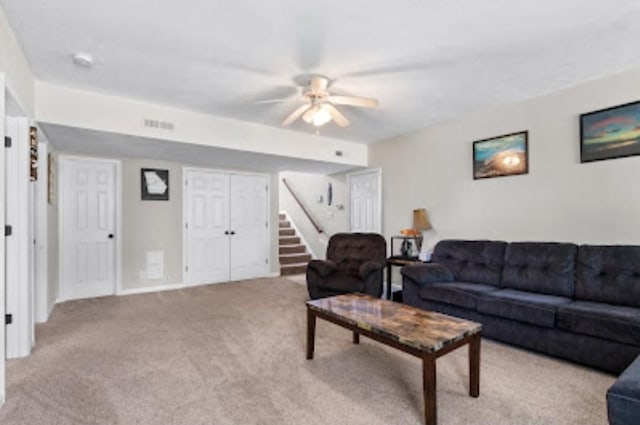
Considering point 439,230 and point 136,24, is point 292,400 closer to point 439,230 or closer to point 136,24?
point 136,24

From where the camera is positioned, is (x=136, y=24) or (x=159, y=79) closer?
(x=136, y=24)

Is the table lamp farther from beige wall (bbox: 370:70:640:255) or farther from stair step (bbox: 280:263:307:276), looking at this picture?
stair step (bbox: 280:263:307:276)

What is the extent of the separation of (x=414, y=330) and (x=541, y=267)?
1.91m

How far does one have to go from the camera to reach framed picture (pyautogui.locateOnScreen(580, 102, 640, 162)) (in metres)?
3.00

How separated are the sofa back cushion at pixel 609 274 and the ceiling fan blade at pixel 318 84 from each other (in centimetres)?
278

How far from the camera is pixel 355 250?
4.66 metres

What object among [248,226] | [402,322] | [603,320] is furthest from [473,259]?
[248,226]

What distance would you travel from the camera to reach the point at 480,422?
187 centimetres

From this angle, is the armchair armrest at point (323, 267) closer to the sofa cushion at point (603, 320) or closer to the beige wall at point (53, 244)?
the sofa cushion at point (603, 320)

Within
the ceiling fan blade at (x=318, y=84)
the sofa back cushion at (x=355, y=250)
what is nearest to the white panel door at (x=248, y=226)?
the sofa back cushion at (x=355, y=250)

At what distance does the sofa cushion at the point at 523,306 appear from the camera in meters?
2.68

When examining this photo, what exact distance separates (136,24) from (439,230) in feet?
13.1

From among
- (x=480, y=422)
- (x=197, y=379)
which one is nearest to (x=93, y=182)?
(x=197, y=379)

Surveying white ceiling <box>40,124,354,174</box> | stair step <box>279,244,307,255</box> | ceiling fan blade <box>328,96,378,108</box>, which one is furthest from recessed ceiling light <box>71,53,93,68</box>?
stair step <box>279,244,307,255</box>
